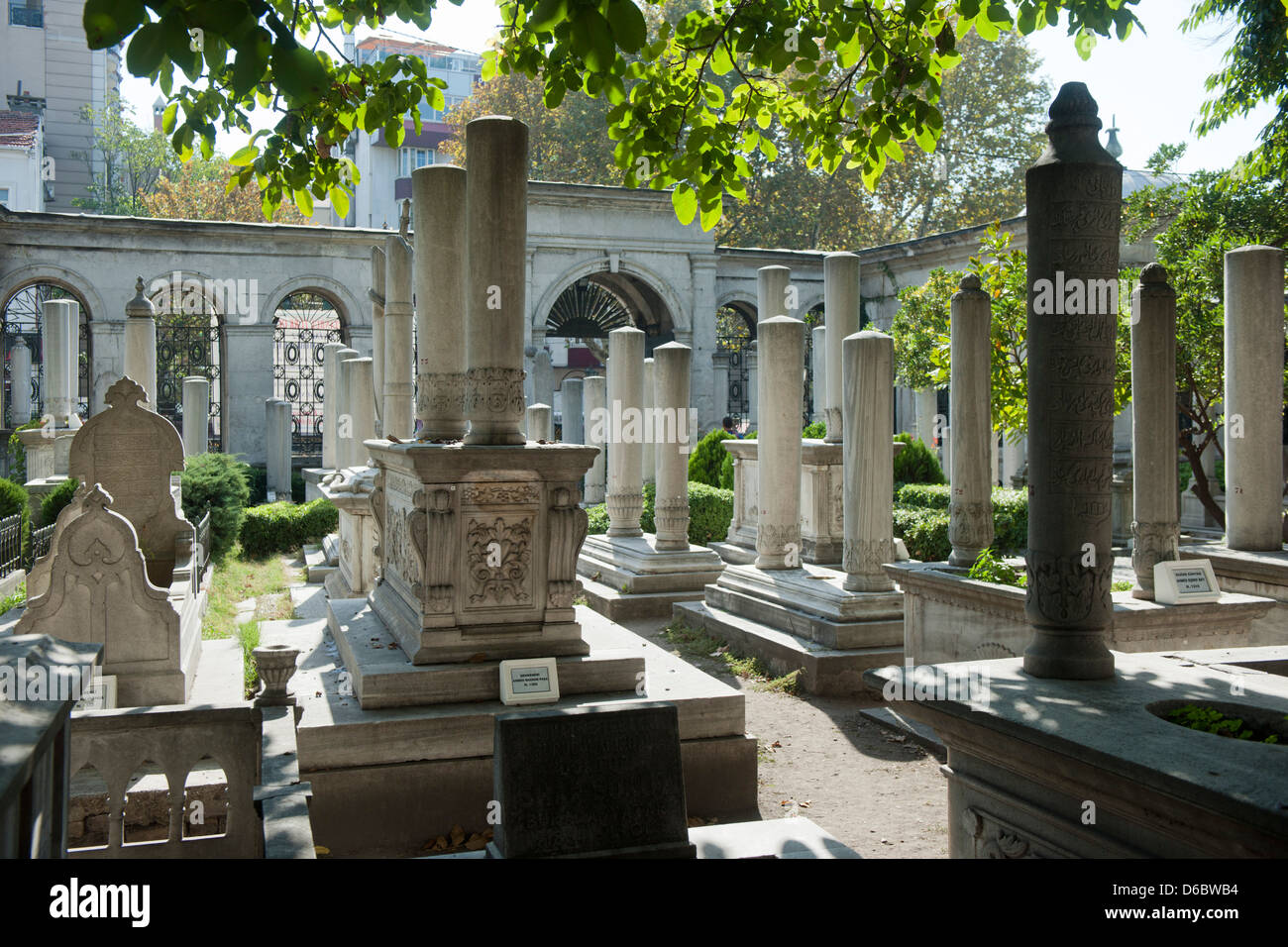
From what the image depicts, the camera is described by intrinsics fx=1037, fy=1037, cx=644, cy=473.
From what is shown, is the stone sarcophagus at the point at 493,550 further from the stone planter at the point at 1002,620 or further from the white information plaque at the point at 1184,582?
the white information plaque at the point at 1184,582

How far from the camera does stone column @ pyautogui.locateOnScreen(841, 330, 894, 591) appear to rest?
363 inches

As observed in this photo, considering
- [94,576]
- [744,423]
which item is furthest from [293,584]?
[744,423]

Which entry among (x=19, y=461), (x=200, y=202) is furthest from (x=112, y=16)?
(x=200, y=202)

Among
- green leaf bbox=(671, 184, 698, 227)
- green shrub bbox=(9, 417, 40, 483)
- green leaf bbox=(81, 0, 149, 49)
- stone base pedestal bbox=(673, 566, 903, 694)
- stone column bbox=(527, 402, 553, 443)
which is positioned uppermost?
green leaf bbox=(671, 184, 698, 227)

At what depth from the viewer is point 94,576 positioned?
6.68 metres

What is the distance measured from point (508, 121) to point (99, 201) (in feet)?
135

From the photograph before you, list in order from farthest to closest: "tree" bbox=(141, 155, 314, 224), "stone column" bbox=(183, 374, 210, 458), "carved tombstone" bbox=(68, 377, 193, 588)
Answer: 1. "tree" bbox=(141, 155, 314, 224)
2. "stone column" bbox=(183, 374, 210, 458)
3. "carved tombstone" bbox=(68, 377, 193, 588)

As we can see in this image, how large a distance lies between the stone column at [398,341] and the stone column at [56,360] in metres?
8.98

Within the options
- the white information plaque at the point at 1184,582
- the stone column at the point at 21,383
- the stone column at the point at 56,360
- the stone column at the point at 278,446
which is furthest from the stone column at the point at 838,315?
the stone column at the point at 21,383

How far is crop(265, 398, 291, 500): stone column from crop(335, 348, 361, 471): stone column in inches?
174

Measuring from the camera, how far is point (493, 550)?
20.7ft

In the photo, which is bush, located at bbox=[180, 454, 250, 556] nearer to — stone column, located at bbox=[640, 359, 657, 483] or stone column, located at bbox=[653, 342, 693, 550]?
stone column, located at bbox=[640, 359, 657, 483]

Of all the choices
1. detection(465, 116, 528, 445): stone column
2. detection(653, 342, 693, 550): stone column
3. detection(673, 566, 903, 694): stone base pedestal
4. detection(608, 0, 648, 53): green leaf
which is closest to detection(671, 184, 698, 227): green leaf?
detection(465, 116, 528, 445): stone column
